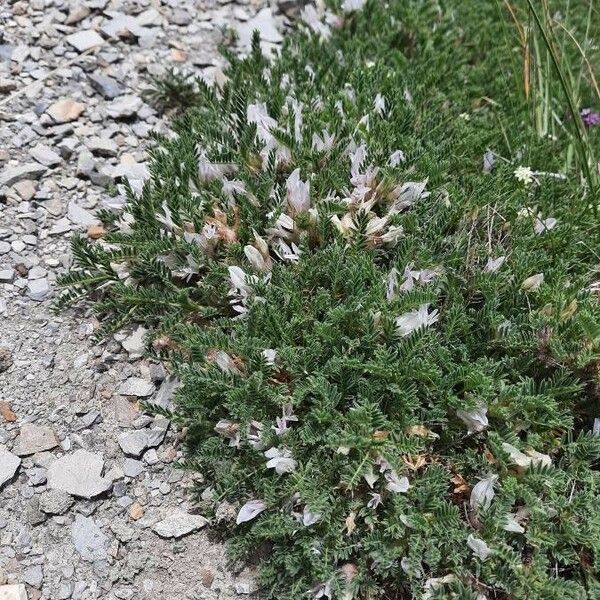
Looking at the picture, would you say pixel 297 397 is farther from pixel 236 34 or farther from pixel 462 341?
pixel 236 34

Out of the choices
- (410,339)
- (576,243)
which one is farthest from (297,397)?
(576,243)

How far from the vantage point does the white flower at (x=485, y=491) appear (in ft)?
8.82

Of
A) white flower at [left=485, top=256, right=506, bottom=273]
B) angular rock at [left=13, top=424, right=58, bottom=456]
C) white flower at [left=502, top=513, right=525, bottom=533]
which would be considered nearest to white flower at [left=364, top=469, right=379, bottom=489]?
white flower at [left=502, top=513, right=525, bottom=533]

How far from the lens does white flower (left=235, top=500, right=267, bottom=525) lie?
276cm

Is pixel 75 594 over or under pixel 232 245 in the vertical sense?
under

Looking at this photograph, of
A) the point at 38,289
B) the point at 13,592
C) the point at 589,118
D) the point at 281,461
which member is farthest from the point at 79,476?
the point at 589,118

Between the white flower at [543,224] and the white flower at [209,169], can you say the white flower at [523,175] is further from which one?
the white flower at [209,169]

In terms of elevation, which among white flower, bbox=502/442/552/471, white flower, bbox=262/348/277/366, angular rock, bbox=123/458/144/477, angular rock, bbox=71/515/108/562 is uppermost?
white flower, bbox=262/348/277/366

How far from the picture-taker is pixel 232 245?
318 cm

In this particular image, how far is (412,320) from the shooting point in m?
2.93

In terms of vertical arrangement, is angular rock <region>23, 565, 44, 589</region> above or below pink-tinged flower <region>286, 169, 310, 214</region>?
below

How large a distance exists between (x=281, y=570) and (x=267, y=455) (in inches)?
17.2

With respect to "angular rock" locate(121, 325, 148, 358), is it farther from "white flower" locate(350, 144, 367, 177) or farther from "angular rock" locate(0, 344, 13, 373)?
"white flower" locate(350, 144, 367, 177)

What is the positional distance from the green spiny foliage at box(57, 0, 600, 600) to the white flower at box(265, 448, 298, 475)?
1 cm
